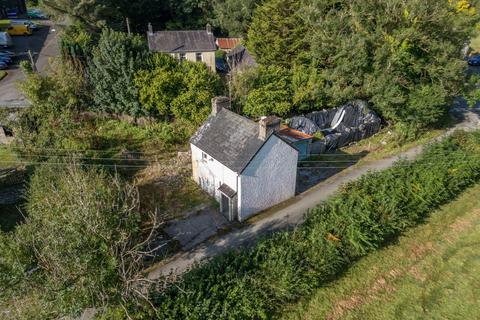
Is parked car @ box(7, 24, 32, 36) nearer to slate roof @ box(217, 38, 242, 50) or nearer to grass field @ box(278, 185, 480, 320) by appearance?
slate roof @ box(217, 38, 242, 50)

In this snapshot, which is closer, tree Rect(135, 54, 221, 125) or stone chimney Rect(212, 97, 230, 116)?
stone chimney Rect(212, 97, 230, 116)

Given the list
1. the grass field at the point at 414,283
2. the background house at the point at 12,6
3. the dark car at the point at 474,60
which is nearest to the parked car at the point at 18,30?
the background house at the point at 12,6

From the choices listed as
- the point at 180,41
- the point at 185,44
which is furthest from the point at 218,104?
the point at 180,41

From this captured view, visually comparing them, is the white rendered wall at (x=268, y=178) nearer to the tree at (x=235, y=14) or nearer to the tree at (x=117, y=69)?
the tree at (x=117, y=69)

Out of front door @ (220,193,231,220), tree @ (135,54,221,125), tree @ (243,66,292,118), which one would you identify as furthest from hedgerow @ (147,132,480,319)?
tree @ (135,54,221,125)

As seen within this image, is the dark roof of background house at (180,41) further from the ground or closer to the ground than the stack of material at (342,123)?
further from the ground
